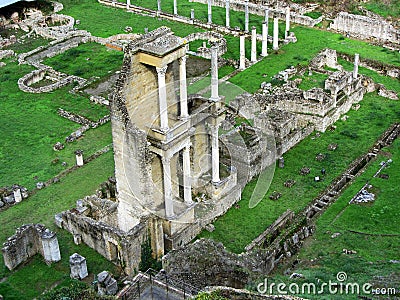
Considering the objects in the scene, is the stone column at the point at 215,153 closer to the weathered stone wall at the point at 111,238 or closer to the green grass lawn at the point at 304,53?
the weathered stone wall at the point at 111,238

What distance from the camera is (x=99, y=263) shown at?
3002 centimetres

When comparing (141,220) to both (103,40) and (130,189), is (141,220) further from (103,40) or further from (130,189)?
(103,40)

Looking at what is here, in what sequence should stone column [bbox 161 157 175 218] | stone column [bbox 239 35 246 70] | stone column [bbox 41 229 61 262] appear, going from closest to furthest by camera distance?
stone column [bbox 41 229 61 262]
stone column [bbox 161 157 175 218]
stone column [bbox 239 35 246 70]

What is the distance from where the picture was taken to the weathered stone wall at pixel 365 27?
54094mm

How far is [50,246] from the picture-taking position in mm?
29703

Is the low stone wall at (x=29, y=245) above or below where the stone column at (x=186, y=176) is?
below

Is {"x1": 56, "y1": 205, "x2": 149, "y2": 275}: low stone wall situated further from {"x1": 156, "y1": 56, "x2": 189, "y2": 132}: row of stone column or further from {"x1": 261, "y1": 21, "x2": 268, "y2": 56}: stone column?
{"x1": 261, "y1": 21, "x2": 268, "y2": 56}: stone column

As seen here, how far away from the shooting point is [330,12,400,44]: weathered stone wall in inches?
2130

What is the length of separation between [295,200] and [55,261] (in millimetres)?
13804

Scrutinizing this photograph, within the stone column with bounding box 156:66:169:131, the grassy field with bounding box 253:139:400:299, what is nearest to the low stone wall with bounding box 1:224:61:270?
the stone column with bounding box 156:66:169:131

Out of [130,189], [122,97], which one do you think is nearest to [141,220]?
[130,189]
